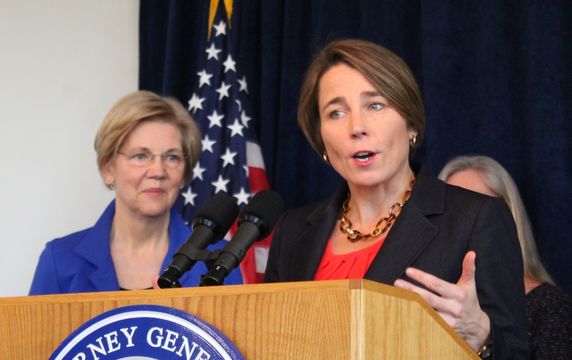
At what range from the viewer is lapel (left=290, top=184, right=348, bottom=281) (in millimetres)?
2164

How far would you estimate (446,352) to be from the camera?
143 cm

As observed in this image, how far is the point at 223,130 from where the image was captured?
3941 millimetres

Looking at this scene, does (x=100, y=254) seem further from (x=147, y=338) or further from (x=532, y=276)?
(x=147, y=338)

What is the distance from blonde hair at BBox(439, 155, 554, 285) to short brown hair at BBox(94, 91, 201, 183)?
0.87 meters

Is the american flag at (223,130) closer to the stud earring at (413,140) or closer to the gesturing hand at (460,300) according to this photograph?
the stud earring at (413,140)

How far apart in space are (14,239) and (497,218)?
108 inches

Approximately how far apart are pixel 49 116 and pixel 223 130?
859mm

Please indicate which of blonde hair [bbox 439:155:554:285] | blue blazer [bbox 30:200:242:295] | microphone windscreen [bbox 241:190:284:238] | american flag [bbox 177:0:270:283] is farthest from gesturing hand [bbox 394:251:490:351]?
american flag [bbox 177:0:270:283]

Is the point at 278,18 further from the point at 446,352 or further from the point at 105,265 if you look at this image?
the point at 446,352

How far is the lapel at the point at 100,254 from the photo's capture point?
295cm

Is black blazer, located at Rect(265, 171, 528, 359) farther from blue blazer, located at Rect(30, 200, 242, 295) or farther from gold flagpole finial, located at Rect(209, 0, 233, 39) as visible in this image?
gold flagpole finial, located at Rect(209, 0, 233, 39)

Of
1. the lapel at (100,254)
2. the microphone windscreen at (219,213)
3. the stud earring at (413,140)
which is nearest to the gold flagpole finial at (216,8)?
the lapel at (100,254)

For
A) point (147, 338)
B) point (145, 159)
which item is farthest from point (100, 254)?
point (147, 338)

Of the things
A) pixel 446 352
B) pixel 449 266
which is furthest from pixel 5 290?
pixel 446 352
